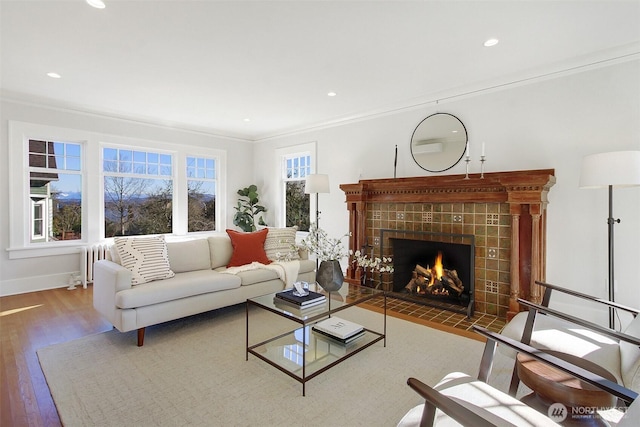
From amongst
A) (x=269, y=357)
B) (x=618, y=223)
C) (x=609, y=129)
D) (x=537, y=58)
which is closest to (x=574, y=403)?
(x=269, y=357)

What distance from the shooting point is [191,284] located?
2902 millimetres

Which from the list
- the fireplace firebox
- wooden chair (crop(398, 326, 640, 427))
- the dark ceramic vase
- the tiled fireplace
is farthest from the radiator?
wooden chair (crop(398, 326, 640, 427))

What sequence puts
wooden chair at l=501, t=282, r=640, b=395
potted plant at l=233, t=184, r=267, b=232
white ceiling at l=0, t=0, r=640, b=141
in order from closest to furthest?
1. wooden chair at l=501, t=282, r=640, b=395
2. white ceiling at l=0, t=0, r=640, b=141
3. potted plant at l=233, t=184, r=267, b=232

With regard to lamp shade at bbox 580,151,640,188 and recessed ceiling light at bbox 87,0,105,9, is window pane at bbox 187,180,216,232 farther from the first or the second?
lamp shade at bbox 580,151,640,188

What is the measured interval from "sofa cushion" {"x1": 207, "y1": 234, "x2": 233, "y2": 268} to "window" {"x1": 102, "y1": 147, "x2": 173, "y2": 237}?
220cm

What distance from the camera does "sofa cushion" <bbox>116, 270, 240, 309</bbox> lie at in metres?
2.57

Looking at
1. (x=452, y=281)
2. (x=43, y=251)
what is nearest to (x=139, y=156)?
(x=43, y=251)

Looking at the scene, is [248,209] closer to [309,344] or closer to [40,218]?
[40,218]

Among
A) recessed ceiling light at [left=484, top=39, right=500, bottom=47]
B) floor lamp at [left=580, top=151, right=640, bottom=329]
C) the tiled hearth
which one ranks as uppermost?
recessed ceiling light at [left=484, top=39, right=500, bottom=47]

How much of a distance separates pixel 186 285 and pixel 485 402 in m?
2.44

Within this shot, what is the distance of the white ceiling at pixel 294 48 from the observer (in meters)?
2.24

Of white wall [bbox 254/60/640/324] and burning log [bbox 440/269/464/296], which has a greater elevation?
white wall [bbox 254/60/640/324]

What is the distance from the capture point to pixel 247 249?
146 inches

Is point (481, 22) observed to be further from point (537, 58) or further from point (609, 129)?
point (609, 129)
